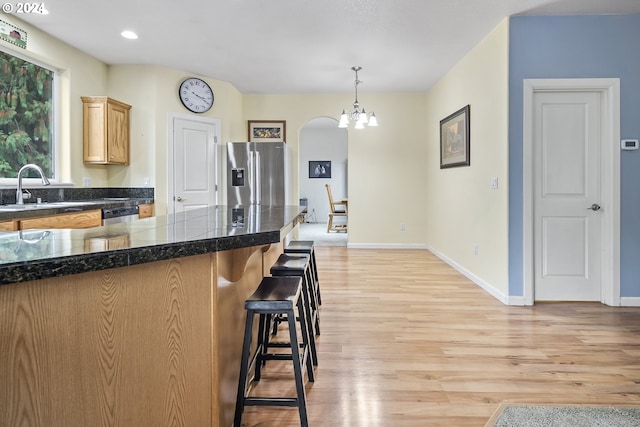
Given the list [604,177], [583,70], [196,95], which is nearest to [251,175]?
[196,95]

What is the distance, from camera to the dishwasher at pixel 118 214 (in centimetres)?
382

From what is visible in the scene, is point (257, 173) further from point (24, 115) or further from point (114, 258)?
point (114, 258)

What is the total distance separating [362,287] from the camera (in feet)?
13.7

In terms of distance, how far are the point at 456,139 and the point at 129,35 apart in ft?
12.7

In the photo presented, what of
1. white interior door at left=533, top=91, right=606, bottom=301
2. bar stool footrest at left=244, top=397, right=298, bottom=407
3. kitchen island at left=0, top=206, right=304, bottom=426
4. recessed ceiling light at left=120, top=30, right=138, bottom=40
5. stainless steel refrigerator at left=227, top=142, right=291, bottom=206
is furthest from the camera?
stainless steel refrigerator at left=227, top=142, right=291, bottom=206

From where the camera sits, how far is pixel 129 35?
13.2 ft

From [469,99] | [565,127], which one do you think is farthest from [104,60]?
[565,127]

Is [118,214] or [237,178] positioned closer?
[118,214]

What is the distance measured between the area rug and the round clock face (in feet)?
16.4

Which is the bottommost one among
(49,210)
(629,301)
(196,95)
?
(629,301)

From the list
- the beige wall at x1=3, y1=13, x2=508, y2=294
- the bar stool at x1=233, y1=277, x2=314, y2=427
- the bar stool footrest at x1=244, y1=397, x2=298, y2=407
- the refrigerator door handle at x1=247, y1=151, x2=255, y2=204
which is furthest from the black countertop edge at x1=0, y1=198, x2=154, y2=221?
the bar stool footrest at x1=244, y1=397, x2=298, y2=407

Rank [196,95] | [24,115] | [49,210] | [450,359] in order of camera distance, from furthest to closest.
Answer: [196,95], [24,115], [49,210], [450,359]

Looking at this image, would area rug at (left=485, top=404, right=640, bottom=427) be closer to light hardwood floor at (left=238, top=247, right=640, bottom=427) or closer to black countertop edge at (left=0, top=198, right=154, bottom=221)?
light hardwood floor at (left=238, top=247, right=640, bottom=427)

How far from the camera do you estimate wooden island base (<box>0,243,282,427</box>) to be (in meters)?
1.10
